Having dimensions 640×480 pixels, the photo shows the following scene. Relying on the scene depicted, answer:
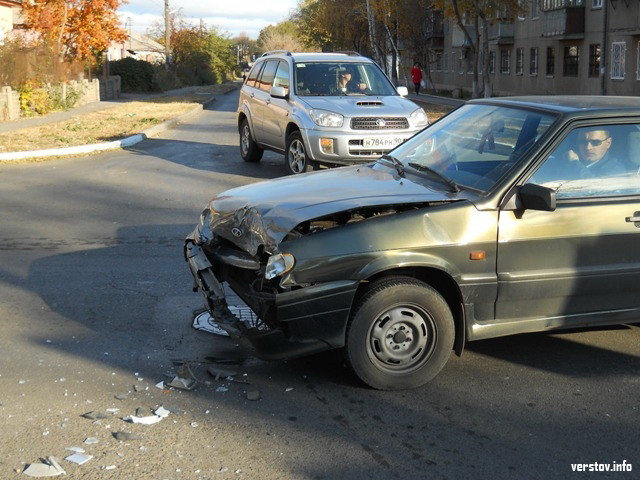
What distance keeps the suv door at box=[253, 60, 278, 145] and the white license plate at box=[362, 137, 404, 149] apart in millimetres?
2558

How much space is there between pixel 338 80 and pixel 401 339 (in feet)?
30.2

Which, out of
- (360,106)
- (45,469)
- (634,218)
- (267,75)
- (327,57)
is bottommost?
(45,469)

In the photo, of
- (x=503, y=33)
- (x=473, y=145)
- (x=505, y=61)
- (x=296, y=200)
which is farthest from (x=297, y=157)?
(x=505, y=61)

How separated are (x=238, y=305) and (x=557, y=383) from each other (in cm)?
220

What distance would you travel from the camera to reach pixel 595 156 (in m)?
5.29

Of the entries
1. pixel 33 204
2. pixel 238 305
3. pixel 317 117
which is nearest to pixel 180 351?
pixel 238 305

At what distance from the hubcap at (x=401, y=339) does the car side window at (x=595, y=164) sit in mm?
1082

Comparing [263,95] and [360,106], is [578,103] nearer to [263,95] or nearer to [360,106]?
[360,106]

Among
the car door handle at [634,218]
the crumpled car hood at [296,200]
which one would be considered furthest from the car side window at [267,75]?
the car door handle at [634,218]

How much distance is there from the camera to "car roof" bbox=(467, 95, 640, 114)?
534cm

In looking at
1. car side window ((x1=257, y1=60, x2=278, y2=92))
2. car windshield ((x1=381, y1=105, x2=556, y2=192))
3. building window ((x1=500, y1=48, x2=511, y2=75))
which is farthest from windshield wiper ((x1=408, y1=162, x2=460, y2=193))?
building window ((x1=500, y1=48, x2=511, y2=75))

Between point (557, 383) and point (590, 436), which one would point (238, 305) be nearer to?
point (557, 383)

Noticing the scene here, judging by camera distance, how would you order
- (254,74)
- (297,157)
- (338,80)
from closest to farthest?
1. (297,157)
2. (338,80)
3. (254,74)

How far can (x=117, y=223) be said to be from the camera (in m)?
9.82
